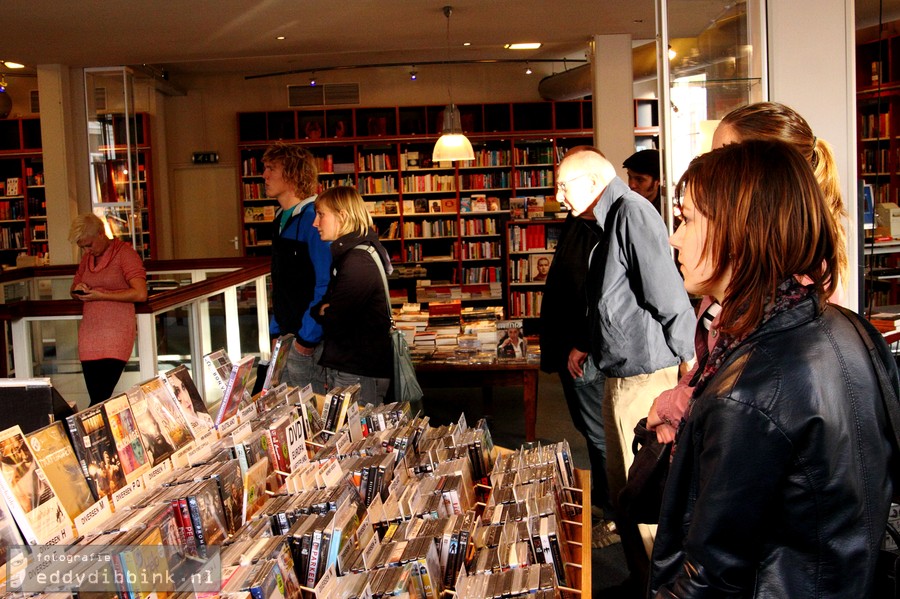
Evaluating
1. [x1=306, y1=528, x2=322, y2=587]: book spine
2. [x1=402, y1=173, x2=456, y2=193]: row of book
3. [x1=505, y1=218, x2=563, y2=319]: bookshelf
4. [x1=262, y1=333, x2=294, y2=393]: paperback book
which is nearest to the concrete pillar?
[x1=402, y1=173, x2=456, y2=193]: row of book

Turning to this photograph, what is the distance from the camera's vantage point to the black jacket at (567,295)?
3799mm

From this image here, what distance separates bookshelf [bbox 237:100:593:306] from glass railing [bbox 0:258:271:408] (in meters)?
5.51

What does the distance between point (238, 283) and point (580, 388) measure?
2.58 metres

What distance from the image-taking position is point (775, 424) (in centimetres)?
121

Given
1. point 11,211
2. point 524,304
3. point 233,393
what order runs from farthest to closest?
point 11,211, point 524,304, point 233,393

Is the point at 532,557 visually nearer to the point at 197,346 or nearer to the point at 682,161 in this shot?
Result: the point at 682,161

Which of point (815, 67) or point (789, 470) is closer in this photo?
point (789, 470)

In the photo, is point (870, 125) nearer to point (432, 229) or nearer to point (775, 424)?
point (432, 229)

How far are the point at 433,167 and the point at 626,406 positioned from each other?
29.0 feet

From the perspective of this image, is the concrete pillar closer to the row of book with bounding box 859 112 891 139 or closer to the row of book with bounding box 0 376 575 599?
the row of book with bounding box 0 376 575 599

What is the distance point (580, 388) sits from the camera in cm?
390

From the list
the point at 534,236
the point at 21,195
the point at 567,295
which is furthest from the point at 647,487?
the point at 21,195

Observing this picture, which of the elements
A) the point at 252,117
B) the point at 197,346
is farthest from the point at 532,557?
the point at 252,117

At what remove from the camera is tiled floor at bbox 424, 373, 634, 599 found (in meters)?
5.60
